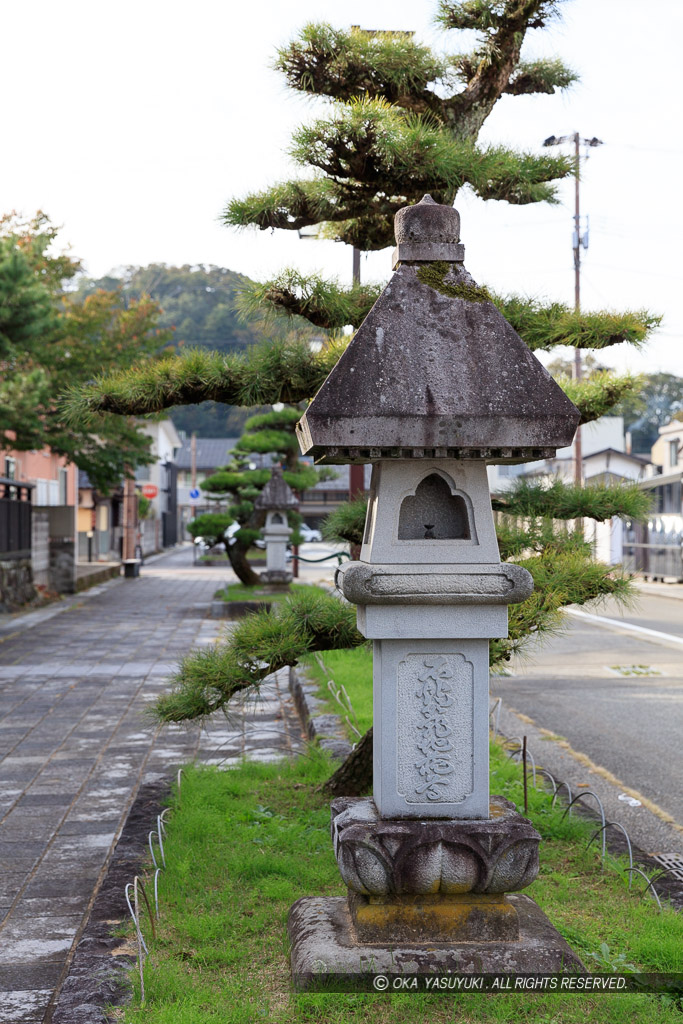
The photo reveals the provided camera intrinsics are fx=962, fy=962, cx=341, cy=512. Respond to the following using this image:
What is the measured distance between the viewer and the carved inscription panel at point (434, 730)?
4.10 meters

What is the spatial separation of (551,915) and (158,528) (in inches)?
1974

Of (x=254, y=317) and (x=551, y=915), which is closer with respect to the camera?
(x=551, y=915)

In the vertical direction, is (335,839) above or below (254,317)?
below

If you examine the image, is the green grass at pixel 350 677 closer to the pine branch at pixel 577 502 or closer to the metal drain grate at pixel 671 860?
the pine branch at pixel 577 502

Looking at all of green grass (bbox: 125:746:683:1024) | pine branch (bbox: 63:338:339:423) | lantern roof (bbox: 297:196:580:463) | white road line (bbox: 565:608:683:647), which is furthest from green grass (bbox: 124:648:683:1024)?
white road line (bbox: 565:608:683:647)

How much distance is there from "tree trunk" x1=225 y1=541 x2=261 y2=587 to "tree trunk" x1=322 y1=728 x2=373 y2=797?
16.7 metres

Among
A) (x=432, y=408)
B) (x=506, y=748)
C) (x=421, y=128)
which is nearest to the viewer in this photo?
(x=432, y=408)

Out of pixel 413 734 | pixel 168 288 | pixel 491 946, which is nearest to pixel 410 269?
pixel 413 734

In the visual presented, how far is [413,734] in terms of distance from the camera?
4.11 m

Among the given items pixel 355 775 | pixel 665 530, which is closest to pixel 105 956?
pixel 355 775

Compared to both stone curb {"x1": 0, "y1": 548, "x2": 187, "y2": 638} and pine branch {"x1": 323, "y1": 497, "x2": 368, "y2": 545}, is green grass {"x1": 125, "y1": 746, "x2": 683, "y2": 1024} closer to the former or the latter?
Answer: pine branch {"x1": 323, "y1": 497, "x2": 368, "y2": 545}

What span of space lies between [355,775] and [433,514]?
2.62 m

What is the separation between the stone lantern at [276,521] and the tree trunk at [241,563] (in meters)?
0.75

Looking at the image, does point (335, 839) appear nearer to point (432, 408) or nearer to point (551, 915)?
point (551, 915)
